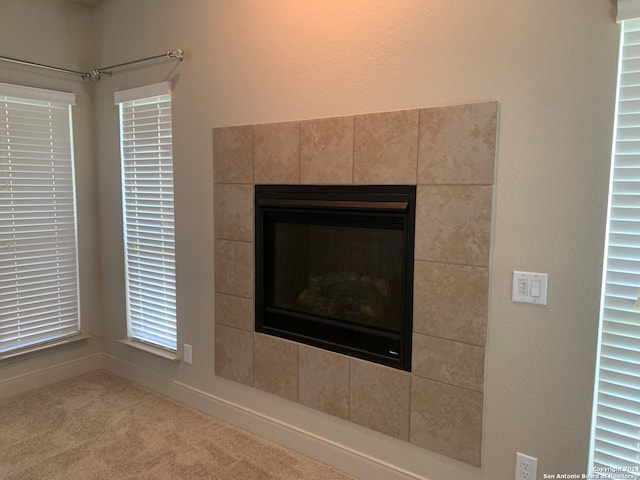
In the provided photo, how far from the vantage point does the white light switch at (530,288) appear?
1.73 m

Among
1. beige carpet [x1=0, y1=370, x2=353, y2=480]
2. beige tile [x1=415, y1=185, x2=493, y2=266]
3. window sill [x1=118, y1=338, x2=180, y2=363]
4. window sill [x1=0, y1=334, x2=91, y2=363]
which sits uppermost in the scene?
beige tile [x1=415, y1=185, x2=493, y2=266]

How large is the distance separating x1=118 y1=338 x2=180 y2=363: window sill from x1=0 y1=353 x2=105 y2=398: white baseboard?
0.43 metres

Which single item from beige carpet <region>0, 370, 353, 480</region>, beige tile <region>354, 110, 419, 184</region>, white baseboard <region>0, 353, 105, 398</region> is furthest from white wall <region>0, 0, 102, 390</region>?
beige tile <region>354, 110, 419, 184</region>

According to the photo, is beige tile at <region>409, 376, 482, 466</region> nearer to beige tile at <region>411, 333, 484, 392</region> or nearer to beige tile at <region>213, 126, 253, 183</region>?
beige tile at <region>411, 333, 484, 392</region>

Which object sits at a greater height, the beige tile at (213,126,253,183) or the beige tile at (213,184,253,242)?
the beige tile at (213,126,253,183)

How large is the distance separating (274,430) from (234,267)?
0.99 metres

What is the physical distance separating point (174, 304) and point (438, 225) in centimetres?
196

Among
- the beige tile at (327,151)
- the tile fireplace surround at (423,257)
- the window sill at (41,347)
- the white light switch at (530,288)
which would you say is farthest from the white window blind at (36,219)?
the white light switch at (530,288)

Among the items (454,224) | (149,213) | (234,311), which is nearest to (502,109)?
(454,224)

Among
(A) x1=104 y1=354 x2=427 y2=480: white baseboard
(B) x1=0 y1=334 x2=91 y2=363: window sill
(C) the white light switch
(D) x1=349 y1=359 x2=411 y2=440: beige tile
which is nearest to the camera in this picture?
(C) the white light switch

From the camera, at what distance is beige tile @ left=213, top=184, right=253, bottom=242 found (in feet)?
8.40

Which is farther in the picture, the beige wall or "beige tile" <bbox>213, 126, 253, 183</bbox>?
"beige tile" <bbox>213, 126, 253, 183</bbox>

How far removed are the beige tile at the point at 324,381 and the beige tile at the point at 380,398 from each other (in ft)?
0.16

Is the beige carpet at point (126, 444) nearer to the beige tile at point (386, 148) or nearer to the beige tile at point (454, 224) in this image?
the beige tile at point (454, 224)
